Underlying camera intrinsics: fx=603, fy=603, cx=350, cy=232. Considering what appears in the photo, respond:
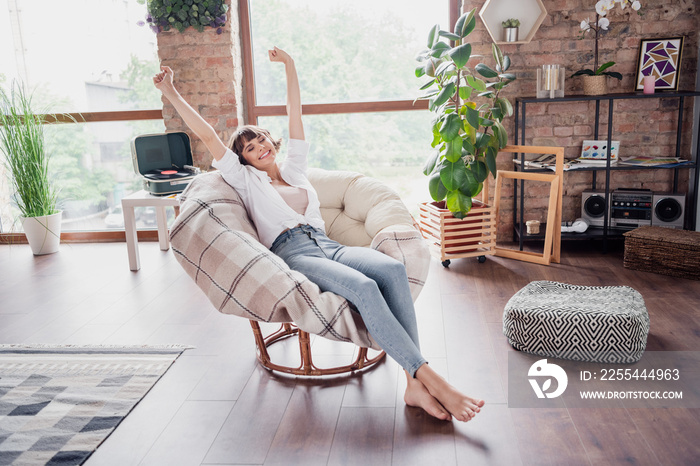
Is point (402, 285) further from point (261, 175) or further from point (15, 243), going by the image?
point (15, 243)

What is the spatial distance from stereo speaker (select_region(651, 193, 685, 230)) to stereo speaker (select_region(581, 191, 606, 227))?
0.32 m

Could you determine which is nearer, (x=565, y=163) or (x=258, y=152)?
(x=258, y=152)

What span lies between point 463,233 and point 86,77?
3098 mm

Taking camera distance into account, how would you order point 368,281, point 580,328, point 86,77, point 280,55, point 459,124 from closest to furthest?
point 368,281 < point 580,328 < point 280,55 < point 459,124 < point 86,77

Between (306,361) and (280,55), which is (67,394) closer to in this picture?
(306,361)

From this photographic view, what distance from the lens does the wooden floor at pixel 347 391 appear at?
74.0 inches

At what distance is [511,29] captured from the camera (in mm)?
3898

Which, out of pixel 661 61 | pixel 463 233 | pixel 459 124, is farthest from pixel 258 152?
pixel 661 61

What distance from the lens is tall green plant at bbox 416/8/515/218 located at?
355 centimetres

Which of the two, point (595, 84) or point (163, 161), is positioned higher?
point (595, 84)

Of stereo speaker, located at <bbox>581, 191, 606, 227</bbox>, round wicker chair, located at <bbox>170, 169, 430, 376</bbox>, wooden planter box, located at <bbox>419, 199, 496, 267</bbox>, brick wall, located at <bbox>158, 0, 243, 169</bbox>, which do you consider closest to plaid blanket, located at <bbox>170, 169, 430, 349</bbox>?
round wicker chair, located at <bbox>170, 169, 430, 376</bbox>

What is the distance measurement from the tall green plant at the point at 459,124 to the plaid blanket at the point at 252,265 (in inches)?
42.3

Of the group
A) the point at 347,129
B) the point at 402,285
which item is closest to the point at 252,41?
the point at 347,129

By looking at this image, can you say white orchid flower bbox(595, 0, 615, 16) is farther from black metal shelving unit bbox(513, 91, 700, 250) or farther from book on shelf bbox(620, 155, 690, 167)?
book on shelf bbox(620, 155, 690, 167)
